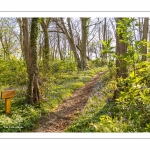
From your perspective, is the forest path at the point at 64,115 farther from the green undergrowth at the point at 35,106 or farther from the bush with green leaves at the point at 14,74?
the bush with green leaves at the point at 14,74

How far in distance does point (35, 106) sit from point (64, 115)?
1001 mm

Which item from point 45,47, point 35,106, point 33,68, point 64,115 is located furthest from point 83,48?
point 64,115

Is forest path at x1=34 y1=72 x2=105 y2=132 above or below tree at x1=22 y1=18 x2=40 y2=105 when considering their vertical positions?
below

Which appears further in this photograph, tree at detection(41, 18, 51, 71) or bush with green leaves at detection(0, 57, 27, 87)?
tree at detection(41, 18, 51, 71)

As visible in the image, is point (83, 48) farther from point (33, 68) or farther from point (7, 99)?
point (7, 99)

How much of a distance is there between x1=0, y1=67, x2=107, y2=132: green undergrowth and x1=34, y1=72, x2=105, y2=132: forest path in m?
0.17

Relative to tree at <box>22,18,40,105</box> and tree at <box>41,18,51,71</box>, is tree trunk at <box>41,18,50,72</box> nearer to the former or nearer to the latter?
tree at <box>41,18,51,71</box>

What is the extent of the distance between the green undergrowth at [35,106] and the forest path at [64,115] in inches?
6.7

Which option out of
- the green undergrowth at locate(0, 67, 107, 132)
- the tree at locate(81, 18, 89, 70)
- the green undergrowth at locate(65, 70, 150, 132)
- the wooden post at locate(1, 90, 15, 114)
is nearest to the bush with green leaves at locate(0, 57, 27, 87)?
the green undergrowth at locate(0, 67, 107, 132)

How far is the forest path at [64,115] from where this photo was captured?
15.7 ft

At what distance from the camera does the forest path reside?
4773 mm
